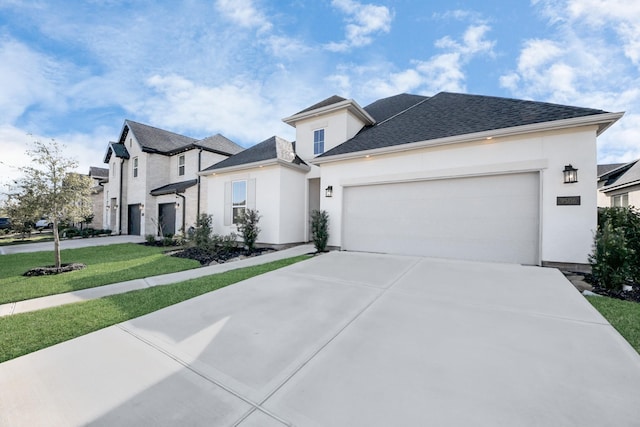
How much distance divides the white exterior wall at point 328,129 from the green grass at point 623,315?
27.7 ft

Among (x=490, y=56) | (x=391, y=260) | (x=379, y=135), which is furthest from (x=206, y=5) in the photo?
(x=490, y=56)

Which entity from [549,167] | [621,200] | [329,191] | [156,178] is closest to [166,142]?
[156,178]

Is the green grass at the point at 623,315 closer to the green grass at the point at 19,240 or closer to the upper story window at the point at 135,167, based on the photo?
the upper story window at the point at 135,167

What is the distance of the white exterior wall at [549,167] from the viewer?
18.5 feet

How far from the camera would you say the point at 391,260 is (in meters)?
6.79

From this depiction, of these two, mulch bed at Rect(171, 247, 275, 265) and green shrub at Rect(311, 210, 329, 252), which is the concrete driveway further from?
green shrub at Rect(311, 210, 329, 252)

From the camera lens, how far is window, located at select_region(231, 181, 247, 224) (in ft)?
35.4

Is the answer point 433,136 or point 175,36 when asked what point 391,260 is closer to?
point 433,136

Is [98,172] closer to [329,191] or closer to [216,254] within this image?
[216,254]

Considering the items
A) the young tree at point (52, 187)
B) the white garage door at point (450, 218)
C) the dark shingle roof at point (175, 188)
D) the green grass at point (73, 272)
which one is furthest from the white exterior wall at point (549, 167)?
the dark shingle roof at point (175, 188)

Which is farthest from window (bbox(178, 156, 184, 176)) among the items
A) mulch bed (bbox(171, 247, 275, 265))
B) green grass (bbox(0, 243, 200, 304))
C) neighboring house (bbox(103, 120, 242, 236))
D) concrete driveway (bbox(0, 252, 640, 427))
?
concrete driveway (bbox(0, 252, 640, 427))

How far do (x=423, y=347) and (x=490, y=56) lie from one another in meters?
11.6

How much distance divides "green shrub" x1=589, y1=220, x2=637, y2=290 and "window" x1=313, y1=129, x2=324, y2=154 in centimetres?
873

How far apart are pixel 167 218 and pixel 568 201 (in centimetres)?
1822
